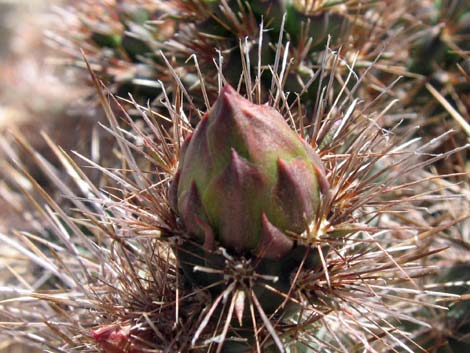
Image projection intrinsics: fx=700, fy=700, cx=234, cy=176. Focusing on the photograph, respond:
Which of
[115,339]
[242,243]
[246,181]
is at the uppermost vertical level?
[246,181]

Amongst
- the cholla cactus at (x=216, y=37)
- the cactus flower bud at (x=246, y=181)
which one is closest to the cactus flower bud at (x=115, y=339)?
the cactus flower bud at (x=246, y=181)

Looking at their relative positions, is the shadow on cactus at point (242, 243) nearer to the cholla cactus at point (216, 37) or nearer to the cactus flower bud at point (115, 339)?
A: the cactus flower bud at point (115, 339)

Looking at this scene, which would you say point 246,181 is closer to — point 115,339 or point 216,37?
point 115,339

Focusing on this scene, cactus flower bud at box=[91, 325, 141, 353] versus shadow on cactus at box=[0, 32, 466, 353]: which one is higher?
shadow on cactus at box=[0, 32, 466, 353]

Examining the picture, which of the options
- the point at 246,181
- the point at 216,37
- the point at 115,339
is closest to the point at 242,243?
the point at 246,181

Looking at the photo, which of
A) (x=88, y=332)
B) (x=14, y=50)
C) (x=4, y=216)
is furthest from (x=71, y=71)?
(x=14, y=50)

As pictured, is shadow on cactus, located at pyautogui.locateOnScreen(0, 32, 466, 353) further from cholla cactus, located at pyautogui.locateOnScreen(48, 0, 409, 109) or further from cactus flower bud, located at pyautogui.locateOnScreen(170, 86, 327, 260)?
cholla cactus, located at pyautogui.locateOnScreen(48, 0, 409, 109)

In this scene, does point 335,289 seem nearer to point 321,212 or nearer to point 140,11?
point 321,212

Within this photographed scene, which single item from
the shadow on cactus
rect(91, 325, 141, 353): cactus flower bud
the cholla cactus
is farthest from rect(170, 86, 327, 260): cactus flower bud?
the cholla cactus
